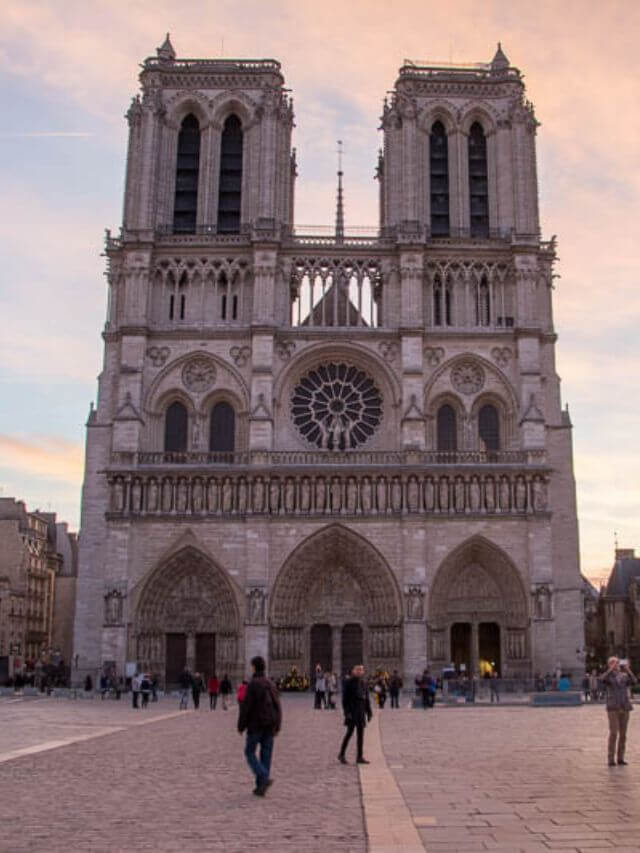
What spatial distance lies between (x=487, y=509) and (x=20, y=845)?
33.8 meters

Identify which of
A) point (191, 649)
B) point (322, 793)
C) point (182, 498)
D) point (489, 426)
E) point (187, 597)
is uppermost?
point (489, 426)

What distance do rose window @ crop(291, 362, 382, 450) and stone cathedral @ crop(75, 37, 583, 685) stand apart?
9cm

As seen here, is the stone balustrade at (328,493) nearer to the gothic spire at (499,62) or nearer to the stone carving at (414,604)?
the stone carving at (414,604)

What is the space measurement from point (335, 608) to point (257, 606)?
362 centimetres

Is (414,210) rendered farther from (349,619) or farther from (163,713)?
(163,713)

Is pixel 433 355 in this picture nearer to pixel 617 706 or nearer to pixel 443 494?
pixel 443 494

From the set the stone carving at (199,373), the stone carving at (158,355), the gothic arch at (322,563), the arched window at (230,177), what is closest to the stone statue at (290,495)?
the gothic arch at (322,563)

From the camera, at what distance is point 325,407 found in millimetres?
43062

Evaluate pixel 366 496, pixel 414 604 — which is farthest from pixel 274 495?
pixel 414 604

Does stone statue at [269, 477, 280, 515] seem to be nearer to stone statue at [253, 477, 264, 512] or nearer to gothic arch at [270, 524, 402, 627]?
stone statue at [253, 477, 264, 512]

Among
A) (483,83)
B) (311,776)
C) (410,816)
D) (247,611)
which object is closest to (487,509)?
(247,611)

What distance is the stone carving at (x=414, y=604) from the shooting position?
38938 millimetres

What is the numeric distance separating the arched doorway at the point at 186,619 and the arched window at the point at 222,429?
4876 millimetres

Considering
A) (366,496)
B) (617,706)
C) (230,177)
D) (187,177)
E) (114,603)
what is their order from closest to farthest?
(617,706), (114,603), (366,496), (187,177), (230,177)
